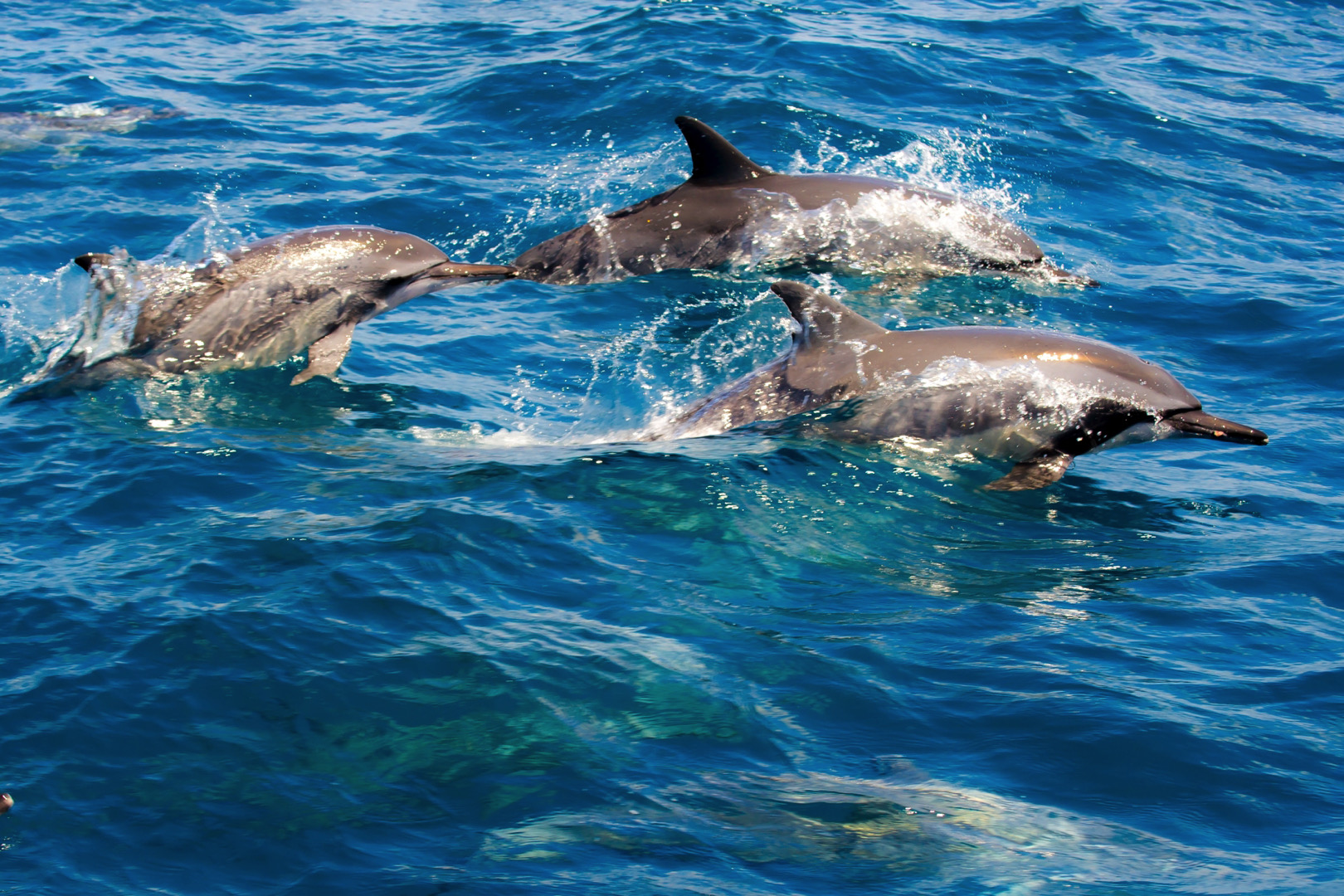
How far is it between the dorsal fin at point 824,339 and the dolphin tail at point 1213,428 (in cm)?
214

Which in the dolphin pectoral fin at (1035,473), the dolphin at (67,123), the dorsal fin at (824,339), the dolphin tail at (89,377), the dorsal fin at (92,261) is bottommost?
the dolphin pectoral fin at (1035,473)

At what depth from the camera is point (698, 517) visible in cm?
818

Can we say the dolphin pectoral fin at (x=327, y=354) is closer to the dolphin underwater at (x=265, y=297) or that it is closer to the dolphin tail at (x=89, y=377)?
the dolphin underwater at (x=265, y=297)

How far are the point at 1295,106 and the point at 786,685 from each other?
16631mm

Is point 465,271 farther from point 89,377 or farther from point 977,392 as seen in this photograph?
point 977,392

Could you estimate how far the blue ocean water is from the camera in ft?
17.3

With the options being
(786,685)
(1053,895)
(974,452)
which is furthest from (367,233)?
(1053,895)

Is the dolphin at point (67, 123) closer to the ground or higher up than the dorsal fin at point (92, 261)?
higher up

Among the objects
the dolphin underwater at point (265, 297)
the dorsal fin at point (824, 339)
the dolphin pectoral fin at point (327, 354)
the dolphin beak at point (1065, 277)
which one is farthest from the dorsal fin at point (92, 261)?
the dolphin beak at point (1065, 277)

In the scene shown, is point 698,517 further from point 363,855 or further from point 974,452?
point 363,855

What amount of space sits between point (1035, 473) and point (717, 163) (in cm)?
541

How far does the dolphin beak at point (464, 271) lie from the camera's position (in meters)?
11.1

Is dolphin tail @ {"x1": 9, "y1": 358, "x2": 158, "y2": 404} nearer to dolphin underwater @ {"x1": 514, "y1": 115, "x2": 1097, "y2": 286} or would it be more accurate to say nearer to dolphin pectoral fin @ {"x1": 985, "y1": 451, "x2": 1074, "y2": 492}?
dolphin underwater @ {"x1": 514, "y1": 115, "x2": 1097, "y2": 286}

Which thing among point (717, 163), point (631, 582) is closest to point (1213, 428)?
point (631, 582)
